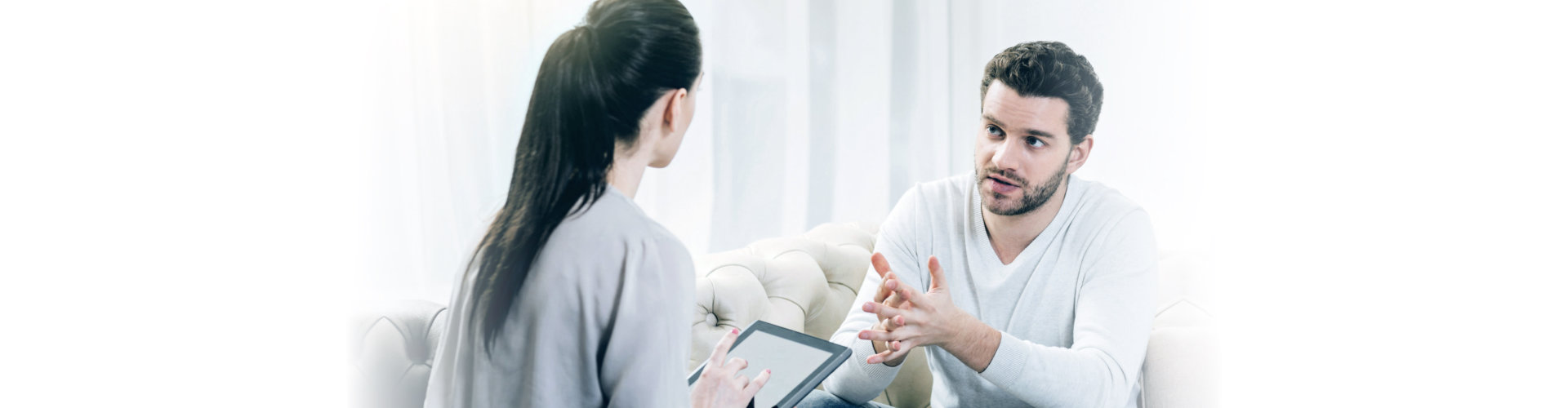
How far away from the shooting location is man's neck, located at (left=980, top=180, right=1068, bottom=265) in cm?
109

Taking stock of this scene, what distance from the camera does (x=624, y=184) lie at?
0.60 metres

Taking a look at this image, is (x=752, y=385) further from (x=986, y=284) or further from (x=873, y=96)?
(x=873, y=96)

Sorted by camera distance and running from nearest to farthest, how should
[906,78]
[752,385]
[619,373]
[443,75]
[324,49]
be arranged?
[619,373]
[752,385]
[324,49]
[443,75]
[906,78]

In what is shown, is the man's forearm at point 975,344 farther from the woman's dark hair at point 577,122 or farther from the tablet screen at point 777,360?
the woman's dark hair at point 577,122

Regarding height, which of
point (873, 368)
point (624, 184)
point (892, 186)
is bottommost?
point (873, 368)

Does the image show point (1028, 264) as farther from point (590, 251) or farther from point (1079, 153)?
point (590, 251)

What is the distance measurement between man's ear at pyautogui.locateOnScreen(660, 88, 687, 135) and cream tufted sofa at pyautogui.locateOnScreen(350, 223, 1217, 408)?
0.46m

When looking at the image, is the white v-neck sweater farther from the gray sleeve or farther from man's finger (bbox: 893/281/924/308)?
the gray sleeve

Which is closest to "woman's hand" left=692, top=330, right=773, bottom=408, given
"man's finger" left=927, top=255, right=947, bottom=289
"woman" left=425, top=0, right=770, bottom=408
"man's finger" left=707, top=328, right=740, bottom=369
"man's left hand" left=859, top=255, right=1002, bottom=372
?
"man's finger" left=707, top=328, right=740, bottom=369

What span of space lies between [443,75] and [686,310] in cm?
58

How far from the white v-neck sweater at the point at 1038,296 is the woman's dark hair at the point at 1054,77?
0.37 feet

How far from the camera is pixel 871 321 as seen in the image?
1.05 meters

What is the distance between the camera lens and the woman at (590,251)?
1.77 feet

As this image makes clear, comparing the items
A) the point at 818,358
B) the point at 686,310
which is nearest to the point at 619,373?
the point at 686,310
